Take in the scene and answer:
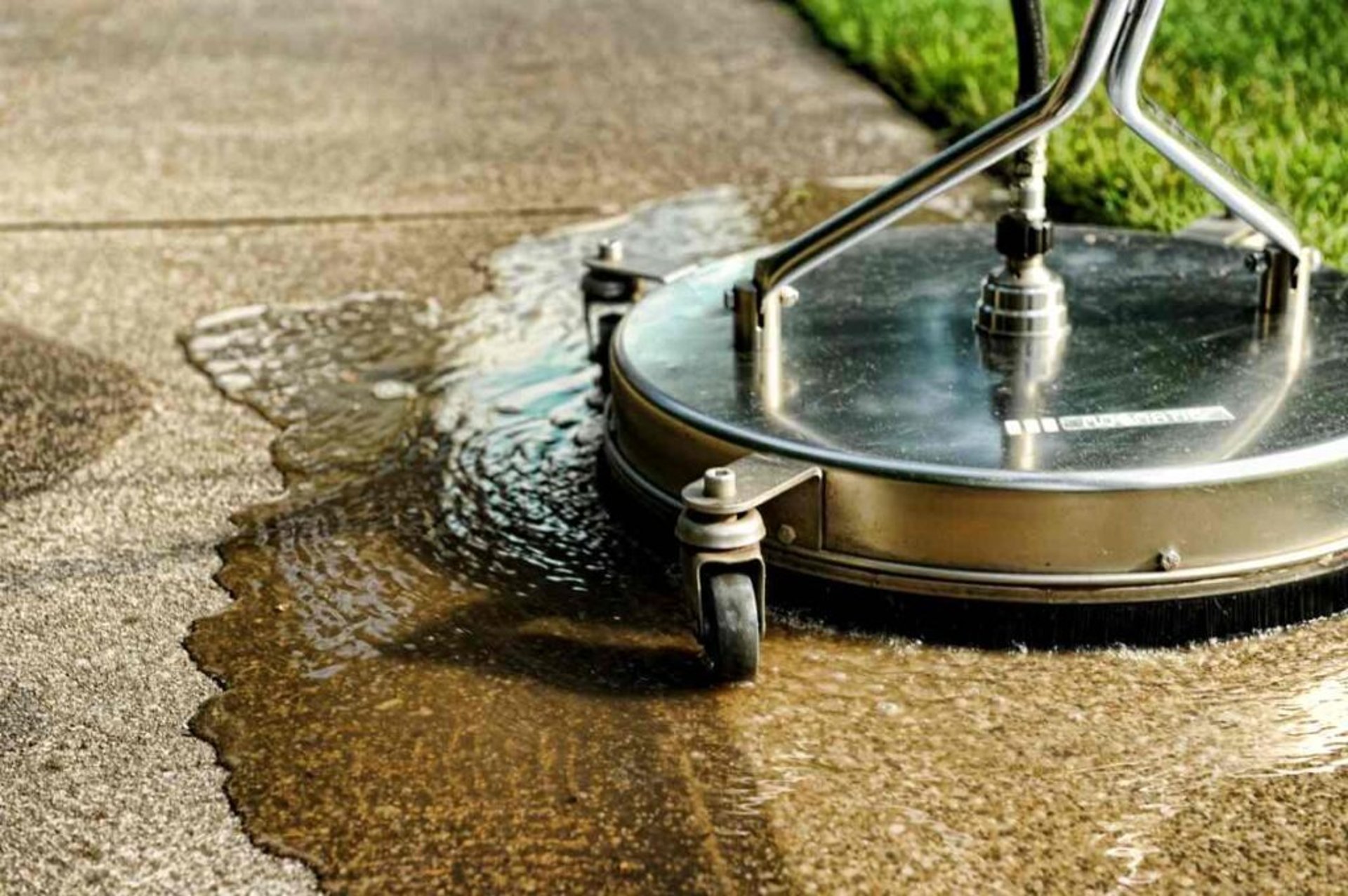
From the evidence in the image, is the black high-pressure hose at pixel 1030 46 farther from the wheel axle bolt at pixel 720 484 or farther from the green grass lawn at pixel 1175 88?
the green grass lawn at pixel 1175 88

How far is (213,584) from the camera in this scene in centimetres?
221

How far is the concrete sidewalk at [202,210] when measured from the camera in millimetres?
1836

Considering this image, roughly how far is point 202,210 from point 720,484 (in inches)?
91.3

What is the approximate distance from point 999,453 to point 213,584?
3.04 feet

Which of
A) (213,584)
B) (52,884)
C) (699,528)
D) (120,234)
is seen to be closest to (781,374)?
(699,528)

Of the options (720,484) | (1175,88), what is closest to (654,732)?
(720,484)

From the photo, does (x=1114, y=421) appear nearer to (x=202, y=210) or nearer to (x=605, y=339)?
(x=605, y=339)

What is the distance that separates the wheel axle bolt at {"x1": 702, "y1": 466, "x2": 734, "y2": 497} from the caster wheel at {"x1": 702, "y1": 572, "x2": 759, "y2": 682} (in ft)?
0.27

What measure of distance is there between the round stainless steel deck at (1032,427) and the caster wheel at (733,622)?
0.17 meters

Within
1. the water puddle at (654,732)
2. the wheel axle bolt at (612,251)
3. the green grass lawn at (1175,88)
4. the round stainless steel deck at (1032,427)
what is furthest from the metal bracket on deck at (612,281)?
the green grass lawn at (1175,88)

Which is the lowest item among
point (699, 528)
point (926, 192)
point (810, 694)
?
point (810, 694)

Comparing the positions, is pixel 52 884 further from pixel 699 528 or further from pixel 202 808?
pixel 699 528

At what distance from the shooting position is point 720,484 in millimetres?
1859

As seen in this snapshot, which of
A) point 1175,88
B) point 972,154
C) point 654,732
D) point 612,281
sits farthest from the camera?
point 1175,88
